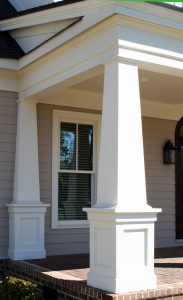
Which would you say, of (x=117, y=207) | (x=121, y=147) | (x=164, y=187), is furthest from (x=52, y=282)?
(x=164, y=187)

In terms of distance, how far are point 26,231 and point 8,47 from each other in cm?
322

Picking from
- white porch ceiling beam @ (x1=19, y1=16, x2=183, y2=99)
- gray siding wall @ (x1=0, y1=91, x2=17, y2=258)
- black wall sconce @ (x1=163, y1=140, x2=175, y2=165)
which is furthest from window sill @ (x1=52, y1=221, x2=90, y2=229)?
white porch ceiling beam @ (x1=19, y1=16, x2=183, y2=99)

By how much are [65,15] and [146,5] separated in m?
1.76

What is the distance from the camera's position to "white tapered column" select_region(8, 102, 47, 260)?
777 centimetres

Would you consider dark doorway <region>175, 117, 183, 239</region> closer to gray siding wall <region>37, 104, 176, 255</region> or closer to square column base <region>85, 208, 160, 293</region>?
gray siding wall <region>37, 104, 176, 255</region>

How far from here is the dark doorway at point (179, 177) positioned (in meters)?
9.83

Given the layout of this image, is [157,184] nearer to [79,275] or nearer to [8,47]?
[79,275]

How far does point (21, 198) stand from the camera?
7910 millimetres

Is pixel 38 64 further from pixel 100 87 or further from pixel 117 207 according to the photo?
pixel 117 207

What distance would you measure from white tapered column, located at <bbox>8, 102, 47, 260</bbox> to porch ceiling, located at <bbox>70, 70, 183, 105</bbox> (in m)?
1.07

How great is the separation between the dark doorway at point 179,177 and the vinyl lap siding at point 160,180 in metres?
0.14

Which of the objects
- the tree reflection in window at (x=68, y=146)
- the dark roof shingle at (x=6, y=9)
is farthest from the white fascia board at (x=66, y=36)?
the dark roof shingle at (x=6, y=9)

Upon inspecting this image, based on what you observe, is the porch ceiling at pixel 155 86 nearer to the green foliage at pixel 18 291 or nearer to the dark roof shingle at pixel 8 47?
the dark roof shingle at pixel 8 47

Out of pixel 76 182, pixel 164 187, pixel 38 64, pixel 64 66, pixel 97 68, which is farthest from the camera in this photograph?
pixel 164 187
